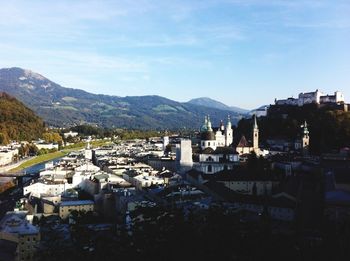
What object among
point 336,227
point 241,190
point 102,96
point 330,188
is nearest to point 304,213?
point 330,188

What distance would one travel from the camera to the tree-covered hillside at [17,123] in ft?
146

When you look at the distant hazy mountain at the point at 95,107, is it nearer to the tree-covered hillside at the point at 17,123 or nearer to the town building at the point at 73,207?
the tree-covered hillside at the point at 17,123

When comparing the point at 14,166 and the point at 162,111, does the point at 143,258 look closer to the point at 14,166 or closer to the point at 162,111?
the point at 14,166

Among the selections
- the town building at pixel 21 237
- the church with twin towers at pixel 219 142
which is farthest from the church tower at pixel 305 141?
→ the town building at pixel 21 237

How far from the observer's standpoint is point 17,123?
47250mm

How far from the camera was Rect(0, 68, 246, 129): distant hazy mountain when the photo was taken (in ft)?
349

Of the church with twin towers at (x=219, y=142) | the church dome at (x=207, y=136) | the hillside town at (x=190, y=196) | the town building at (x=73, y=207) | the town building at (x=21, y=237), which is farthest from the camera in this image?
the church dome at (x=207, y=136)

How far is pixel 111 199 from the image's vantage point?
16.7m

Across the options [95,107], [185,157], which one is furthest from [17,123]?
[95,107]

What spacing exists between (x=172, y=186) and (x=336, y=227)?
6.95 m

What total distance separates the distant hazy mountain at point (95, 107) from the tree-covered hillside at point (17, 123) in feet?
139

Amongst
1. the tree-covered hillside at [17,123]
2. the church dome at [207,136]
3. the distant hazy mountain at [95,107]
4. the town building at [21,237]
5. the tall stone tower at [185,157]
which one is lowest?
the town building at [21,237]

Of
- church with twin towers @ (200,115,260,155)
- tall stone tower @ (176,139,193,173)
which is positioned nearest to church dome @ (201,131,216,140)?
church with twin towers @ (200,115,260,155)

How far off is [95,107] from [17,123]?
275 ft
